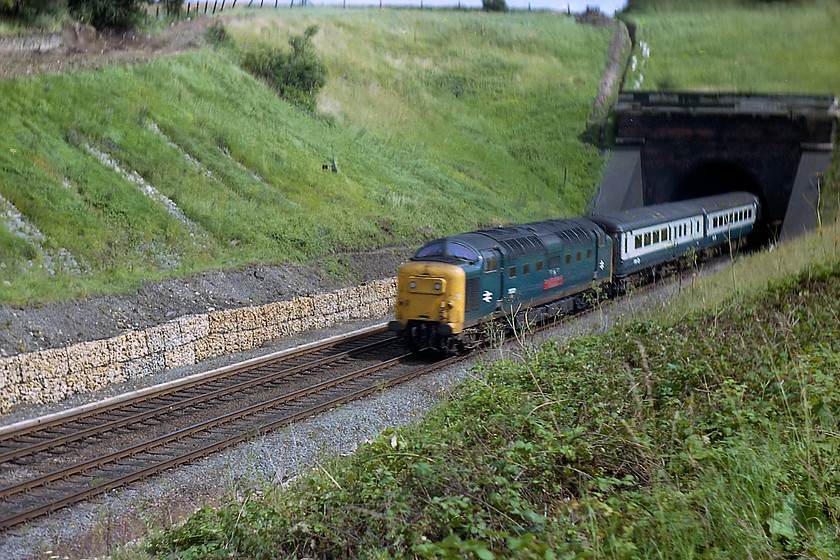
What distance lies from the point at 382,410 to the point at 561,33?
54.9 metres

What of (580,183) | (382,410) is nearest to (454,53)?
(580,183)


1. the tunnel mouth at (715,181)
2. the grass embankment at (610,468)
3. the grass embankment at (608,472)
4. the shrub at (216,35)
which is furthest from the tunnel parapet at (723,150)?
the grass embankment at (608,472)

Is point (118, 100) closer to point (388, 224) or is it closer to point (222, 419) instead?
point (388, 224)

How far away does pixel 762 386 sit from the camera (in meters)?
8.18

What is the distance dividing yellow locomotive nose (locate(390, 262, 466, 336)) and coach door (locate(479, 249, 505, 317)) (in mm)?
819

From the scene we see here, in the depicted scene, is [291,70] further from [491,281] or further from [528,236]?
[491,281]

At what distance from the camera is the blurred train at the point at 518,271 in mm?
17734

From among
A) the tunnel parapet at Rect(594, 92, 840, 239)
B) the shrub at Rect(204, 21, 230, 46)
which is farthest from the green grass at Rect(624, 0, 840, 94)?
the shrub at Rect(204, 21, 230, 46)

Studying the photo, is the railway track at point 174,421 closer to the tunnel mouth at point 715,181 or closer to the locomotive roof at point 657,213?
the locomotive roof at point 657,213

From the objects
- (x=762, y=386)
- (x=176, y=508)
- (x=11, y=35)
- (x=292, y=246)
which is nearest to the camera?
(x=762, y=386)

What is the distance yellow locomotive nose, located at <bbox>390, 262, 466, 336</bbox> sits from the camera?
17.5 meters

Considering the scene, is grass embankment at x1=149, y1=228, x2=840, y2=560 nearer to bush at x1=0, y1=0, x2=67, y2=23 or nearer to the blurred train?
the blurred train

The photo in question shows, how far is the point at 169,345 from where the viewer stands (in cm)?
1770

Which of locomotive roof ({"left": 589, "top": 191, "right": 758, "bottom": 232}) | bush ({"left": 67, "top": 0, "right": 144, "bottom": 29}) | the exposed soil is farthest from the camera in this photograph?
bush ({"left": 67, "top": 0, "right": 144, "bottom": 29})
